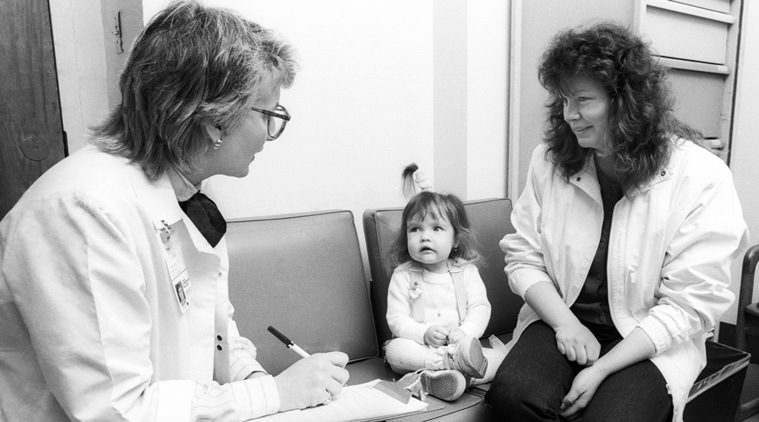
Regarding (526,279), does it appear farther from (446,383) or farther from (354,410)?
(354,410)

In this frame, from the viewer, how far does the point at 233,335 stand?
1.32 meters

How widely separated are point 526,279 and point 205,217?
3.49ft

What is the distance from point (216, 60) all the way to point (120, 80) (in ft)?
0.63

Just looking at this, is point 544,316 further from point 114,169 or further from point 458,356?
point 114,169

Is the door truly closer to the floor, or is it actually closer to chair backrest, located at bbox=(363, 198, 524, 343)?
chair backrest, located at bbox=(363, 198, 524, 343)

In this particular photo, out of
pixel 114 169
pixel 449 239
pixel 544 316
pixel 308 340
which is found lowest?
pixel 308 340

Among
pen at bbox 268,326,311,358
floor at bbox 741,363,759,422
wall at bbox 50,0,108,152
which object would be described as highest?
wall at bbox 50,0,108,152

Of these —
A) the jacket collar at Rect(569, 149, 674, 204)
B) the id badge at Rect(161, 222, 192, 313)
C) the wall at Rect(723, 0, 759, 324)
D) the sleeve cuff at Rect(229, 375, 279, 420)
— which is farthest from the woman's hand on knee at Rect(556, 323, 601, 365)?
the wall at Rect(723, 0, 759, 324)

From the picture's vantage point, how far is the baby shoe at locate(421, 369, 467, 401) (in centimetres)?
160

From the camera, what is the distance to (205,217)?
3.76 ft

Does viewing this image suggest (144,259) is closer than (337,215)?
Yes

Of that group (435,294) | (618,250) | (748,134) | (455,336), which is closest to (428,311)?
(435,294)

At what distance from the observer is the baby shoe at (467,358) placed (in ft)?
5.35

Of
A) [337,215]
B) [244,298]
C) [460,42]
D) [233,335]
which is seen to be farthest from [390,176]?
[233,335]
